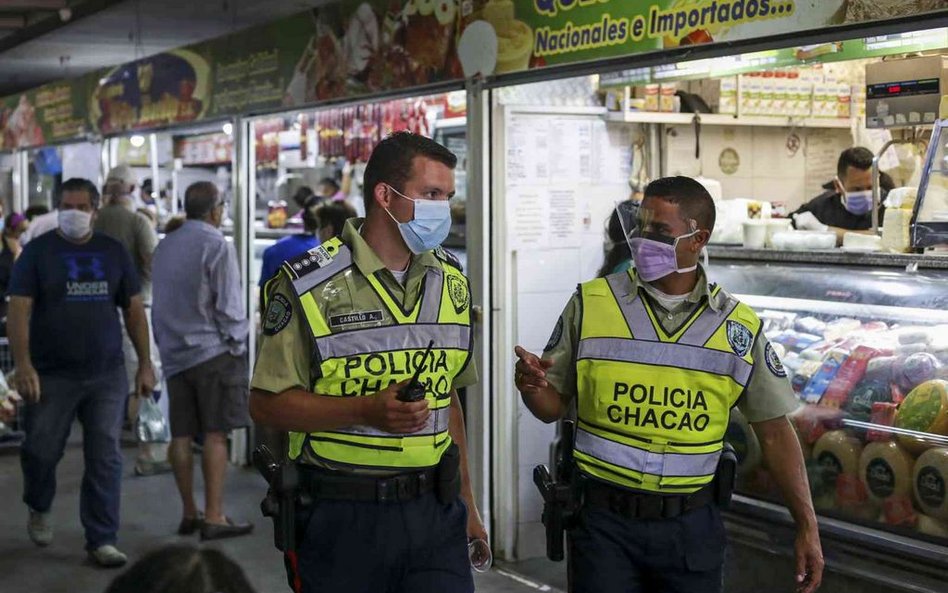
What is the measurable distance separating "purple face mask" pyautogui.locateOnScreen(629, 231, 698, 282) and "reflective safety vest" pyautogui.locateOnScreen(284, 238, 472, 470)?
0.55 m

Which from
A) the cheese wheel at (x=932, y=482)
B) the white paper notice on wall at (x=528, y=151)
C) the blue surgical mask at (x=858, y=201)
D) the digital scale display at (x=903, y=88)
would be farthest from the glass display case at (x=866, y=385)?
the blue surgical mask at (x=858, y=201)

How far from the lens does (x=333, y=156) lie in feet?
28.8

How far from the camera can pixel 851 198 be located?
661 centimetres

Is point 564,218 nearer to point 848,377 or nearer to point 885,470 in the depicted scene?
point 848,377

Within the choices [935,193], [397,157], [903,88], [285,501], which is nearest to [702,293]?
[397,157]

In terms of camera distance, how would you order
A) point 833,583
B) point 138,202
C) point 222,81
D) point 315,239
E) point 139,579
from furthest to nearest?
point 138,202
point 222,81
point 315,239
point 833,583
point 139,579

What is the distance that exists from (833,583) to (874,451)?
492 mm

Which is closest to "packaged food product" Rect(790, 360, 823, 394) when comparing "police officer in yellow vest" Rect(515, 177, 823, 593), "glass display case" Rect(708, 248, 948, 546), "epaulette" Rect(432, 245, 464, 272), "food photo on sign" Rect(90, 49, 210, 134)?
"glass display case" Rect(708, 248, 948, 546)

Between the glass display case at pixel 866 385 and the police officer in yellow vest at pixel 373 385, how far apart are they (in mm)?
1876

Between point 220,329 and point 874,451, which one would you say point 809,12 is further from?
point 220,329

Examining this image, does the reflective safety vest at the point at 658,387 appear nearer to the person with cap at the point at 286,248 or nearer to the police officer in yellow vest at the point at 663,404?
the police officer in yellow vest at the point at 663,404

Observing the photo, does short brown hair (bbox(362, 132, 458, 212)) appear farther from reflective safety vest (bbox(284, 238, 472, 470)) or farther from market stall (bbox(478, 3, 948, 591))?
→ market stall (bbox(478, 3, 948, 591))

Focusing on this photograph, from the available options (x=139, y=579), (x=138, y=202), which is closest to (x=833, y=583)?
(x=139, y=579)

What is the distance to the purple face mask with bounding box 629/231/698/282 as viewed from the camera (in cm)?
326
